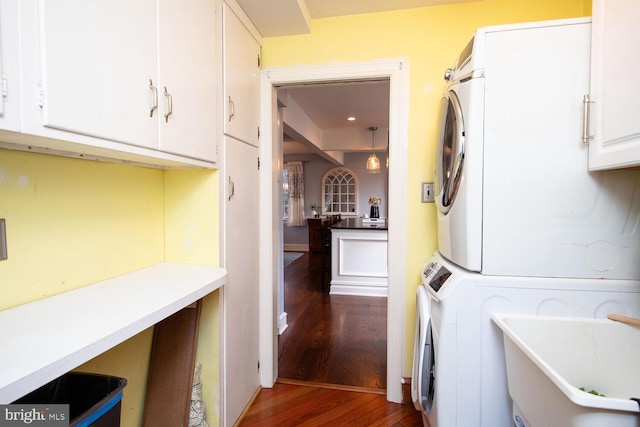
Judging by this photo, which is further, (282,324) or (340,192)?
(340,192)

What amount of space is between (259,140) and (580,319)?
Result: 1822 mm

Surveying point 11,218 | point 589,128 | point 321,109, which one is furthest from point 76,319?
point 321,109

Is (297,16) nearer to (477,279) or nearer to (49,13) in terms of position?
(49,13)

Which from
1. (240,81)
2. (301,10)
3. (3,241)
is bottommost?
(3,241)

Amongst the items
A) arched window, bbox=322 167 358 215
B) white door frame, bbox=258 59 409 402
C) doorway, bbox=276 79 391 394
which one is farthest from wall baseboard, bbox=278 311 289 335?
arched window, bbox=322 167 358 215

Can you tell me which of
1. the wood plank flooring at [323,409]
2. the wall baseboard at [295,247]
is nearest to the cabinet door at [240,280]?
the wood plank flooring at [323,409]

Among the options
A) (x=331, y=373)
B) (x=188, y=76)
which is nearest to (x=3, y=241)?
(x=188, y=76)

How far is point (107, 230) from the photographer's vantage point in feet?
3.92

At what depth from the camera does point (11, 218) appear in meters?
0.88

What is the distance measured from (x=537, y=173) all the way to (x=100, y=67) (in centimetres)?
149

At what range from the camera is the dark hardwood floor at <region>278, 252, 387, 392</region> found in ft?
7.03

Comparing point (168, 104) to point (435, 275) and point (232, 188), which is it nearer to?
point (232, 188)

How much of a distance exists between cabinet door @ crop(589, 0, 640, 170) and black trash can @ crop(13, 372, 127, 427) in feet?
5.71

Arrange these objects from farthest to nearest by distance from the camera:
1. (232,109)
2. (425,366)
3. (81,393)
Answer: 1. (232,109)
2. (425,366)
3. (81,393)
